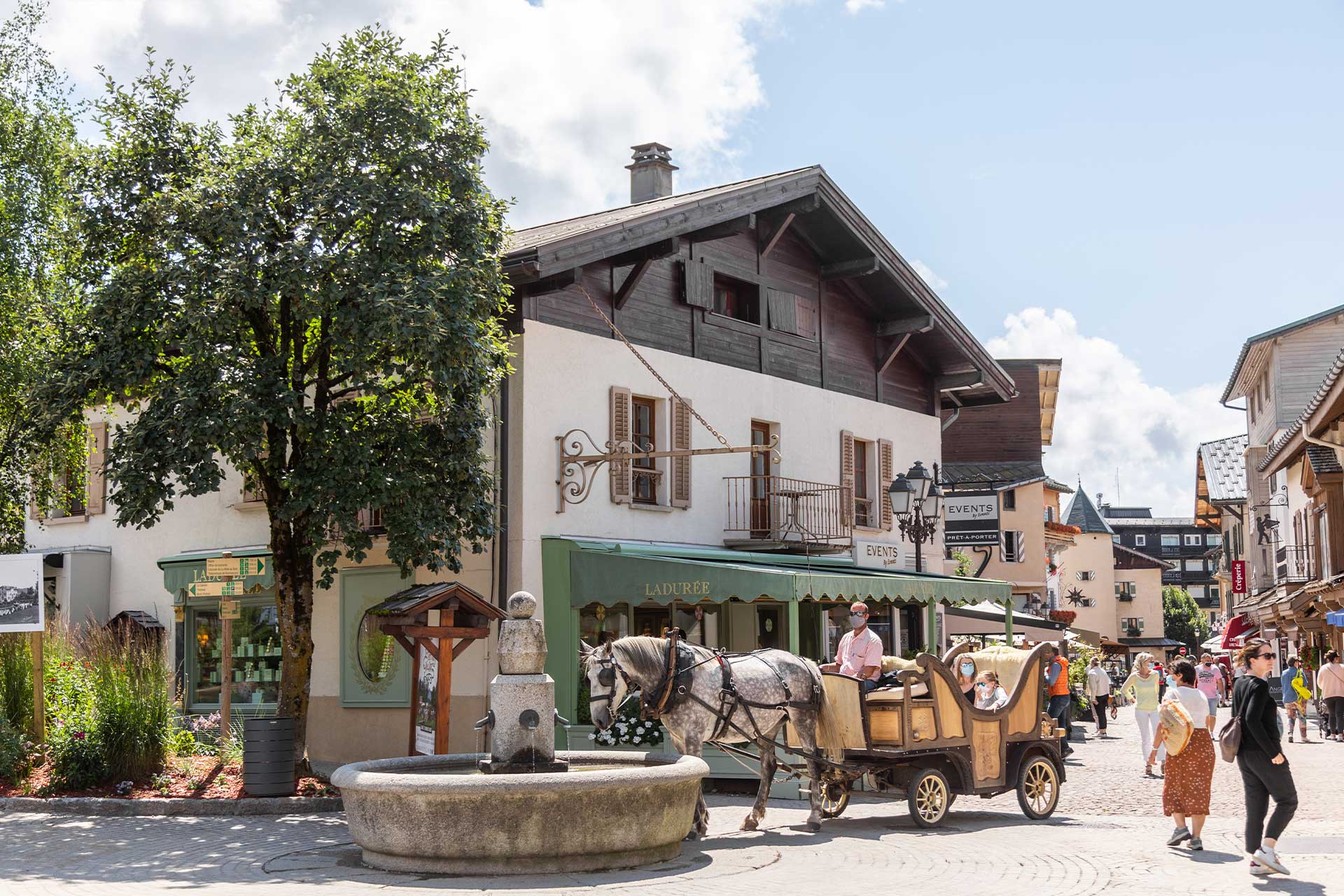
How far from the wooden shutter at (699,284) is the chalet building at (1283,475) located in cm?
1704

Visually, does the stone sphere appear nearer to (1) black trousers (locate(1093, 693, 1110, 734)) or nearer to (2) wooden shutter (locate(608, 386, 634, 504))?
(2) wooden shutter (locate(608, 386, 634, 504))

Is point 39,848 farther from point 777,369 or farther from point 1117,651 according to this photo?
point 1117,651

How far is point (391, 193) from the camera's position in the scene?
15.2 meters

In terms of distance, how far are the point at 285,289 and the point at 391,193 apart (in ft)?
5.28

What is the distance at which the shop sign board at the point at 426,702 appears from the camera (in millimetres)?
15617

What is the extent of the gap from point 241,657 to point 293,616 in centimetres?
623

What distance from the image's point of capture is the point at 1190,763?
1077 centimetres

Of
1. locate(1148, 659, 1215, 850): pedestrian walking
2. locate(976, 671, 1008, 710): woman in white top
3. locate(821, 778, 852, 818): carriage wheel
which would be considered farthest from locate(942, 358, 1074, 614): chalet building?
locate(1148, 659, 1215, 850): pedestrian walking

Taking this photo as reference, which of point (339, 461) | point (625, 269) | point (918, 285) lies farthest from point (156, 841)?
point (918, 285)

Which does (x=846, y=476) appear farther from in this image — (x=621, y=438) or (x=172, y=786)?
(x=172, y=786)

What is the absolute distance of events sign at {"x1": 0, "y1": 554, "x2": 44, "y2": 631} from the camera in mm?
15656

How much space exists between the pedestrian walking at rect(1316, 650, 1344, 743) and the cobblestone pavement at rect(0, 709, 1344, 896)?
12000 mm

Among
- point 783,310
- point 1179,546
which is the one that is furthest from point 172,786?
point 1179,546

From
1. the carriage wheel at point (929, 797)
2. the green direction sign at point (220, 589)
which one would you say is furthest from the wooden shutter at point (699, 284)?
the carriage wheel at point (929, 797)
